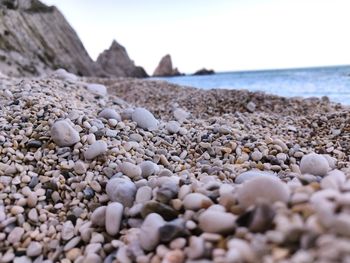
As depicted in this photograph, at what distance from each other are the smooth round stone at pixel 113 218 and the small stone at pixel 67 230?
0.19m

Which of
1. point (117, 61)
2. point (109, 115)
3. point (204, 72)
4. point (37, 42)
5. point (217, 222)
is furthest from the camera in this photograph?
point (204, 72)

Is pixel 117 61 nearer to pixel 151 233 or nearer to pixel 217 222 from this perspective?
pixel 151 233

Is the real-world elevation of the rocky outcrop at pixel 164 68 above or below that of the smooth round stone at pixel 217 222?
above

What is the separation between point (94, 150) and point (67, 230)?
1.95 feet

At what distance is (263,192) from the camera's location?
3.57 feet

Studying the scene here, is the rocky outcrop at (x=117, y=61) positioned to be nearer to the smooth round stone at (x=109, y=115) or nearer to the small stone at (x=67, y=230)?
the smooth round stone at (x=109, y=115)

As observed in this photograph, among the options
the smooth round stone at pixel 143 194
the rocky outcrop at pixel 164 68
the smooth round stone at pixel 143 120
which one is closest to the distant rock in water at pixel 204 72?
the rocky outcrop at pixel 164 68

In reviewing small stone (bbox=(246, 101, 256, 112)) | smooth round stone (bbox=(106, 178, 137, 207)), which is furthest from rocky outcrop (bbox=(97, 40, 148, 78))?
smooth round stone (bbox=(106, 178, 137, 207))

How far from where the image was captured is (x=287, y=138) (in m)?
3.04

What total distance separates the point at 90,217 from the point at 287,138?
2011 mm

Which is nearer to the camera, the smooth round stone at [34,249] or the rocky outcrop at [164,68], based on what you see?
the smooth round stone at [34,249]

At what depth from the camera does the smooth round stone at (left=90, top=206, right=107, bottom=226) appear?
1498 millimetres

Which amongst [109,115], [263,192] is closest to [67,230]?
[263,192]

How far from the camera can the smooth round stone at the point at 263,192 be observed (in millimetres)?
1069
